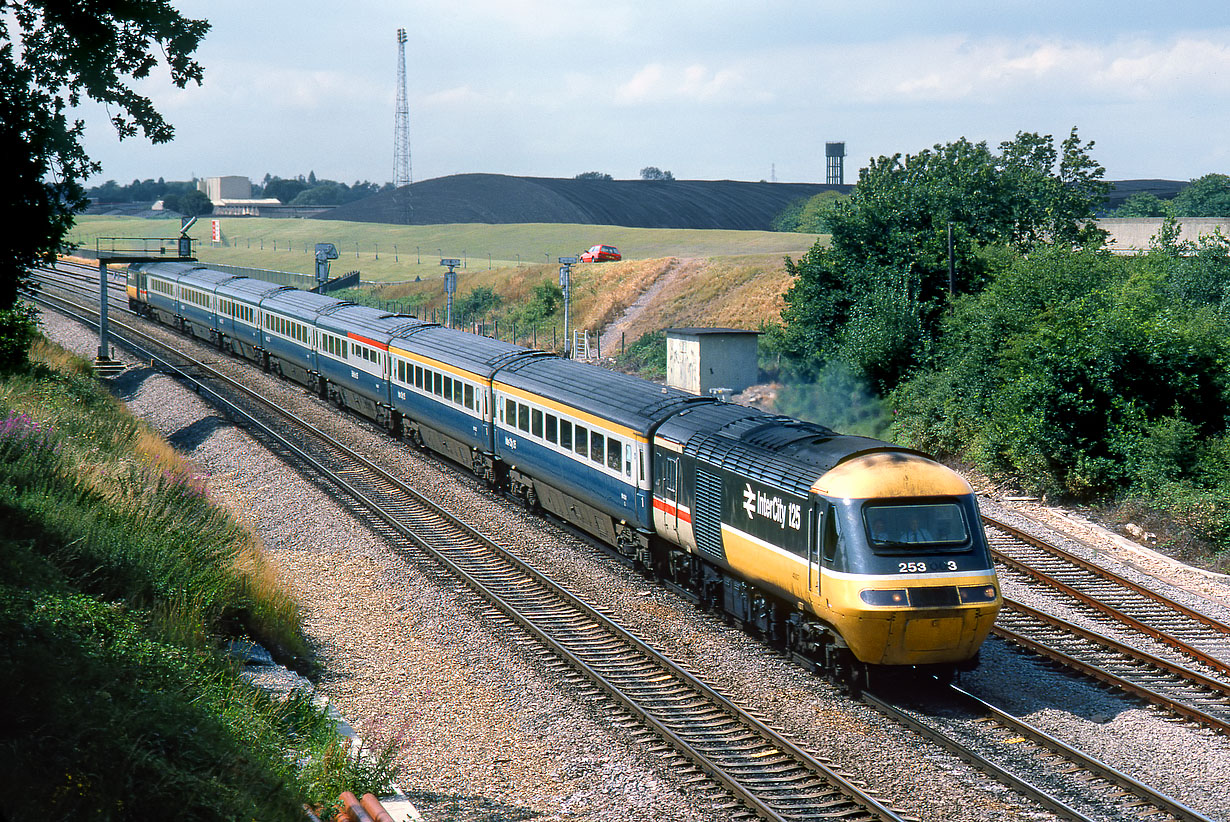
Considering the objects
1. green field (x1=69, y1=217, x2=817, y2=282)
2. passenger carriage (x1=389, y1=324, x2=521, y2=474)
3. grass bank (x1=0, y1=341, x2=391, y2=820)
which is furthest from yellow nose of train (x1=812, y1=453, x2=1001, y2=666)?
green field (x1=69, y1=217, x2=817, y2=282)

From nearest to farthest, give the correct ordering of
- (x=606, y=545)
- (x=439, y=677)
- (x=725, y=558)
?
(x=439, y=677) < (x=725, y=558) < (x=606, y=545)

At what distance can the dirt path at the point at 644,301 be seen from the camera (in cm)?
5688

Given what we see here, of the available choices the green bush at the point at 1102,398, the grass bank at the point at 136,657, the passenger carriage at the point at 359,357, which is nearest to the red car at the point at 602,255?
the passenger carriage at the point at 359,357

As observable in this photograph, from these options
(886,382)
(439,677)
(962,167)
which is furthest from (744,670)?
(962,167)

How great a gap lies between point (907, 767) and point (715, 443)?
5.85 meters

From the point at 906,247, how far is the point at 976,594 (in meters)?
26.4

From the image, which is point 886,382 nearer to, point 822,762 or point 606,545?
point 606,545

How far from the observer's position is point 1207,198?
98.2 m

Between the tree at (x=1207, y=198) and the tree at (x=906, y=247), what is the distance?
59.8m

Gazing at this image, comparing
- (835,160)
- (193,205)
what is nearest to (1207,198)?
(835,160)

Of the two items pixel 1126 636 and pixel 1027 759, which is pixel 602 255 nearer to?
pixel 1126 636

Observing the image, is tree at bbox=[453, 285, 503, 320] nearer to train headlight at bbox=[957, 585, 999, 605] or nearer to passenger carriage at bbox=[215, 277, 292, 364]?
passenger carriage at bbox=[215, 277, 292, 364]

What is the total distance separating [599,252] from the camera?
74875 mm

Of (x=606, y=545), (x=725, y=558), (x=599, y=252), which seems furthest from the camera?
(x=599, y=252)
